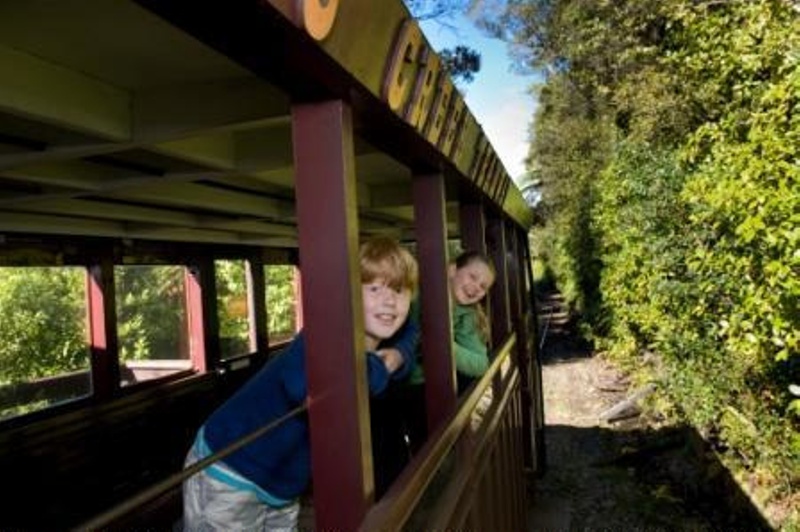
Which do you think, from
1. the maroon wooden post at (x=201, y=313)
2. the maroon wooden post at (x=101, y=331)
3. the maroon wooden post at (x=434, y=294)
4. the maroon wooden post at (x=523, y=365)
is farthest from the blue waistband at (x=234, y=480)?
the maroon wooden post at (x=201, y=313)

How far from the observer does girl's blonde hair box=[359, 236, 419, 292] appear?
211cm

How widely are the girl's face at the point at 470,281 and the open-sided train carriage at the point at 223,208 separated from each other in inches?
15.6

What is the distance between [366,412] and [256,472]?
17.6 inches

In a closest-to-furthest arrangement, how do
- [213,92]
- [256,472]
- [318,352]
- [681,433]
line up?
1. [318,352]
2. [256,472]
3. [213,92]
4. [681,433]

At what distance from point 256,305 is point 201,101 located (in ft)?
21.7

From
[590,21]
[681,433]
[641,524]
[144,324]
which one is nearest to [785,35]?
[641,524]

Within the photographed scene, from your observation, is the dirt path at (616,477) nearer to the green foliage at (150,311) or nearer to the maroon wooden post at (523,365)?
the maroon wooden post at (523,365)

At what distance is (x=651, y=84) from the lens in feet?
35.1

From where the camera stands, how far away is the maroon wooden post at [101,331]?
621 centimetres

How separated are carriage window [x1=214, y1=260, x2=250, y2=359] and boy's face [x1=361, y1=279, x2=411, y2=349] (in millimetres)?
6557

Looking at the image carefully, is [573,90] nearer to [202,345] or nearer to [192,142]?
[202,345]

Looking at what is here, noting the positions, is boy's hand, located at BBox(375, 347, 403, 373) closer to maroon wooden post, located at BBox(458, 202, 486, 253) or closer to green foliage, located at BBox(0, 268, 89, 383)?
maroon wooden post, located at BBox(458, 202, 486, 253)

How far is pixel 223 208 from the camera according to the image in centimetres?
552

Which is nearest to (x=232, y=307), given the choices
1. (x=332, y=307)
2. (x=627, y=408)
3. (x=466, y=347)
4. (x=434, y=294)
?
(x=627, y=408)
